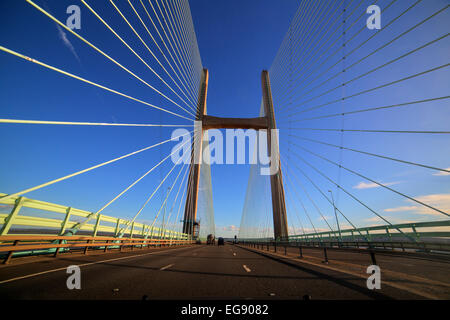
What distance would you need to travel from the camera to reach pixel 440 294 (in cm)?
391

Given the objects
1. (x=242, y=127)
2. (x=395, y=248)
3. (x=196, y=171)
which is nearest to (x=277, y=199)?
(x=242, y=127)

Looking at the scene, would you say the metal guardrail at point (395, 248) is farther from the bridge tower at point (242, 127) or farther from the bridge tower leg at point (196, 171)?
the bridge tower leg at point (196, 171)

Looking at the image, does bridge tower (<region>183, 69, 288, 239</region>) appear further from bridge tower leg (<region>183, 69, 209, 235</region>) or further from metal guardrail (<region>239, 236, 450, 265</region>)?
metal guardrail (<region>239, 236, 450, 265</region>)

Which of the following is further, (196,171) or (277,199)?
(196,171)

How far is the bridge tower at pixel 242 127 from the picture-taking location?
25.5 meters

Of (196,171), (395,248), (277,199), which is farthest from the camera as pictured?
(196,171)

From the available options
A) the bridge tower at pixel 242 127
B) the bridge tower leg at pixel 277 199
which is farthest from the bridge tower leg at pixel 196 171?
the bridge tower leg at pixel 277 199

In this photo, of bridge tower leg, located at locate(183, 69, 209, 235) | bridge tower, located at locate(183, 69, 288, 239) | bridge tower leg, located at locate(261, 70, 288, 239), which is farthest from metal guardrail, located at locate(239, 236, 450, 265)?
bridge tower leg, located at locate(183, 69, 209, 235)

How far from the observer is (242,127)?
31.3 meters

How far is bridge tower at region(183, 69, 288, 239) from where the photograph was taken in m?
25.5

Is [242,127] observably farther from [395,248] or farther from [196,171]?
[395,248]

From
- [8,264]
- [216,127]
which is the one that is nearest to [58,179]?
[8,264]

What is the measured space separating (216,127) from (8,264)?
2707cm
